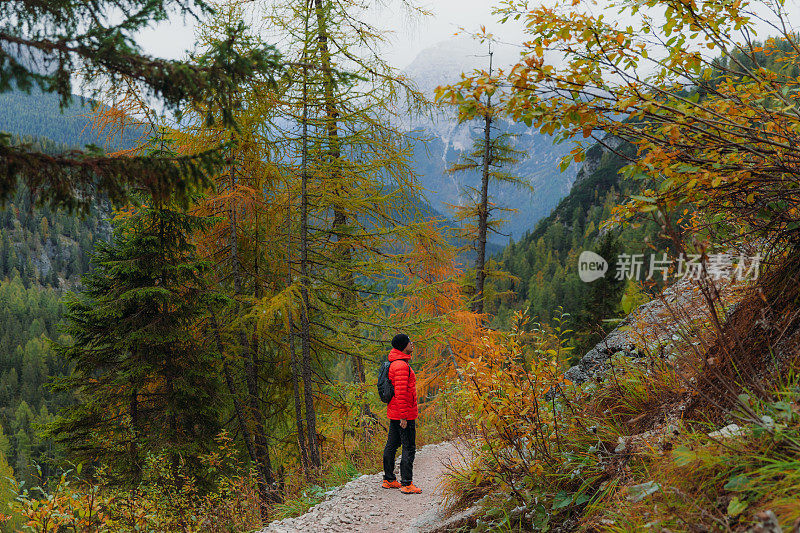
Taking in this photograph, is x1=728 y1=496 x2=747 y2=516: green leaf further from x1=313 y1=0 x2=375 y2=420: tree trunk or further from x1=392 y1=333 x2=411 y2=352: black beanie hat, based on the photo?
x1=313 y1=0 x2=375 y2=420: tree trunk

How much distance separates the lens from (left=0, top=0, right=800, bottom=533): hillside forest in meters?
2.93

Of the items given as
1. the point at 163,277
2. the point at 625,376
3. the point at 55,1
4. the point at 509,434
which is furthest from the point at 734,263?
the point at 163,277

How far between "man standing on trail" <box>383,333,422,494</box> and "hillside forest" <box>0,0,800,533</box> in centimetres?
67

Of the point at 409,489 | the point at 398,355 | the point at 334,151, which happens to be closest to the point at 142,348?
the point at 334,151

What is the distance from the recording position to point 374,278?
8.59 meters

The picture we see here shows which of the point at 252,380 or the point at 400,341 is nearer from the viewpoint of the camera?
the point at 400,341

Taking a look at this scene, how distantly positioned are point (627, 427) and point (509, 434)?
3.23 ft

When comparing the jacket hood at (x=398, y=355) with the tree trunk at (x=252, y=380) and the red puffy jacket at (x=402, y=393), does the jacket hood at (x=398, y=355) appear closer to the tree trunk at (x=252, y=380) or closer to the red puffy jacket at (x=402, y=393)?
the red puffy jacket at (x=402, y=393)

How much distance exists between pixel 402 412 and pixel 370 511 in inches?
49.4

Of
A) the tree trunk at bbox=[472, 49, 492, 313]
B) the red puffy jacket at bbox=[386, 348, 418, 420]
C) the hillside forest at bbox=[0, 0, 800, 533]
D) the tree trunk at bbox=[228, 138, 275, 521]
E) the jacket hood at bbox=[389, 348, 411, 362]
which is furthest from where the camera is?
the tree trunk at bbox=[472, 49, 492, 313]

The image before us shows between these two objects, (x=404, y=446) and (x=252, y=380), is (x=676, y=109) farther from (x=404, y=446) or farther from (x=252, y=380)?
(x=252, y=380)

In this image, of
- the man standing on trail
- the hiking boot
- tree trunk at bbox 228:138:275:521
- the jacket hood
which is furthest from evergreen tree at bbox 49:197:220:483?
the hiking boot

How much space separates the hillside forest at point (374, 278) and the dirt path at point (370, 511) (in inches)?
19.3

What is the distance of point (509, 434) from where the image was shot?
3.70 m
